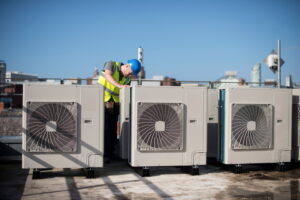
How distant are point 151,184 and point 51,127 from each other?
53.8 inches

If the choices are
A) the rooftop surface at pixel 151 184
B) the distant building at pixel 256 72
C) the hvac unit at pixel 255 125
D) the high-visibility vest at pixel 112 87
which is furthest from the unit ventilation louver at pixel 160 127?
the distant building at pixel 256 72

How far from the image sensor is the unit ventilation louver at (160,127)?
4.50 meters

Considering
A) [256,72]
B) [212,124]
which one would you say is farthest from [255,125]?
[256,72]

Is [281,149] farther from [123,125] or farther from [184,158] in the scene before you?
[123,125]

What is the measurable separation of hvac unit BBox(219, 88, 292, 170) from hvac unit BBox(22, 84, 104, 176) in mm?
1695

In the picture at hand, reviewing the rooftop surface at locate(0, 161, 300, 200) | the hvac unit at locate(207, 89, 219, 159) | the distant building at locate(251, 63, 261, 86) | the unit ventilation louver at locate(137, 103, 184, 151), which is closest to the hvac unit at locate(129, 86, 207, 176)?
the unit ventilation louver at locate(137, 103, 184, 151)

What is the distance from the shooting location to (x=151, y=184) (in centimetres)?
417

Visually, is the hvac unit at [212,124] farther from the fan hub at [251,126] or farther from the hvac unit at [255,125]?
the fan hub at [251,126]

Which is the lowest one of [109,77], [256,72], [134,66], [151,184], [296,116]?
[151,184]

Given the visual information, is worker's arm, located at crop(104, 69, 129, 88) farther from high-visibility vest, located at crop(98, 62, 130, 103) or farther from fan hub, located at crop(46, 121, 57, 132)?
fan hub, located at crop(46, 121, 57, 132)

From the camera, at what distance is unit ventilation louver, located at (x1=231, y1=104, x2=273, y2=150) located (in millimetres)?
4797

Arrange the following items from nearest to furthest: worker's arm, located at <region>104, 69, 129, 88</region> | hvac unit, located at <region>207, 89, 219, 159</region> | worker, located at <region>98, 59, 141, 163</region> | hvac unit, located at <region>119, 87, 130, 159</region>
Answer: hvac unit, located at <region>119, 87, 130, 159</region>
worker's arm, located at <region>104, 69, 129, 88</region>
hvac unit, located at <region>207, 89, 219, 159</region>
worker, located at <region>98, 59, 141, 163</region>

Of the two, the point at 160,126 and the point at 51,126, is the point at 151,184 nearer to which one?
the point at 160,126

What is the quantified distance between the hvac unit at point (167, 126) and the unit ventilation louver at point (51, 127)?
0.75m
